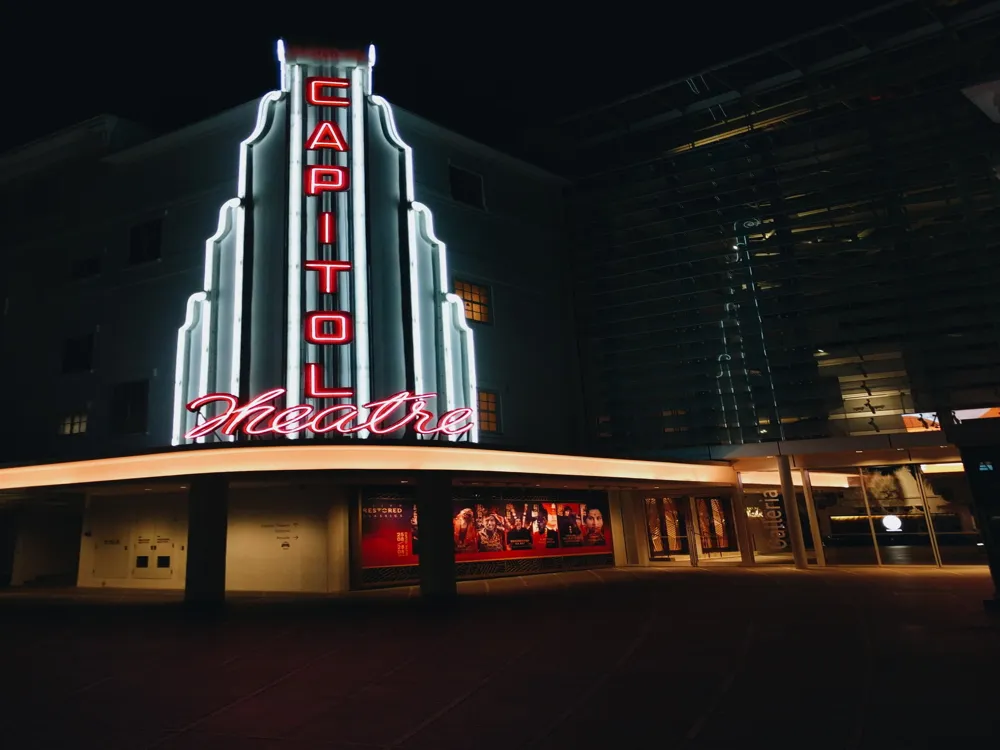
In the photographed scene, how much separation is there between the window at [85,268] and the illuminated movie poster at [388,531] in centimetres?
1294

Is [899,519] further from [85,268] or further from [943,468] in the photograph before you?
[85,268]

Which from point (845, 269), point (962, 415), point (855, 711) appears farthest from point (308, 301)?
point (962, 415)

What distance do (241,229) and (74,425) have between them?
360 inches

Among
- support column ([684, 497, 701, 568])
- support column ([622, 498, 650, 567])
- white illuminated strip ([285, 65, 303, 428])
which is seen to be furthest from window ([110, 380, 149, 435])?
support column ([684, 497, 701, 568])

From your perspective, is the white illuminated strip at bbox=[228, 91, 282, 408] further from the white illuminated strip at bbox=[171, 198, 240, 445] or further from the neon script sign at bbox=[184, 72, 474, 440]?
the neon script sign at bbox=[184, 72, 474, 440]

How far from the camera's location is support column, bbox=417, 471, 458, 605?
→ 15.3 m

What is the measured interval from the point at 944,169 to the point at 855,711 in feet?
66.8

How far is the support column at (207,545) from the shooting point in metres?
14.7

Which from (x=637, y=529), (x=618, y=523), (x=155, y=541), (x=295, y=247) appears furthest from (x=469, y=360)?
(x=155, y=541)

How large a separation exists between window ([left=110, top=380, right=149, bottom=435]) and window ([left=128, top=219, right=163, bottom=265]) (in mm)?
4261

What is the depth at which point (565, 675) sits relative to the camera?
7.66 meters

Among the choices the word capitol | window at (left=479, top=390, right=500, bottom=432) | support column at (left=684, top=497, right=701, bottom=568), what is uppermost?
window at (left=479, top=390, right=500, bottom=432)

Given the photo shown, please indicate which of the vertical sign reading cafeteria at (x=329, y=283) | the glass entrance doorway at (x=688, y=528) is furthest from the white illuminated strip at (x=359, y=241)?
the glass entrance doorway at (x=688, y=528)

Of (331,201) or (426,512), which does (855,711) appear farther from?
(331,201)
